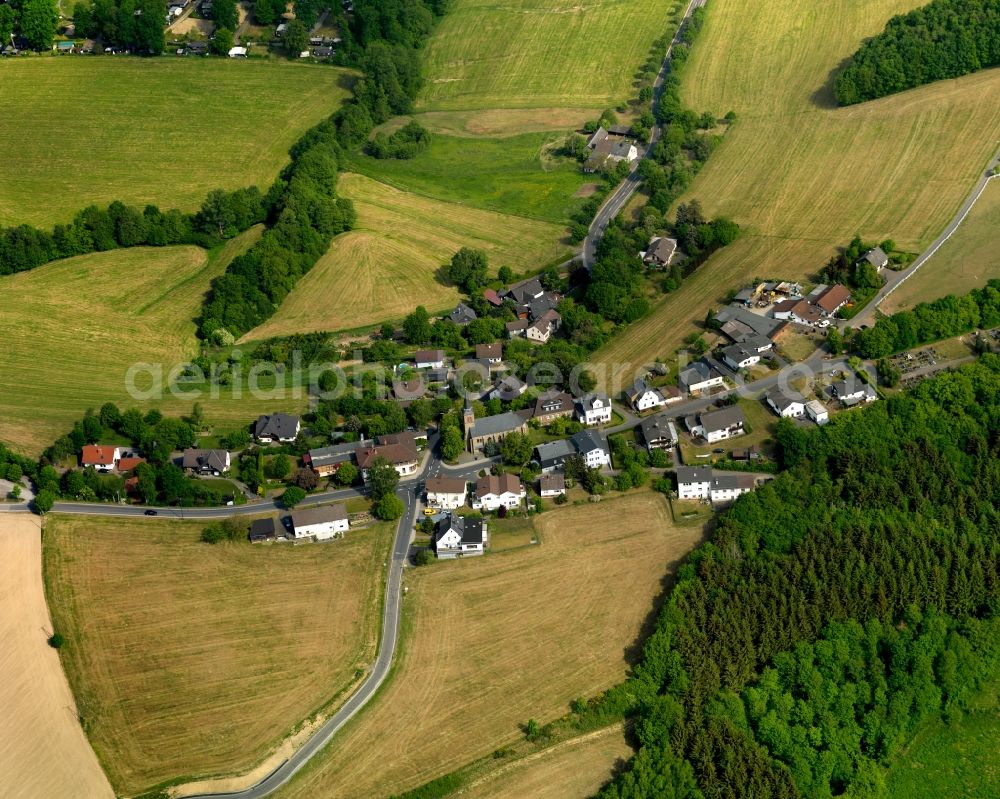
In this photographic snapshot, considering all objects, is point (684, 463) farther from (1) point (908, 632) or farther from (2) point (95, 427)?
(2) point (95, 427)

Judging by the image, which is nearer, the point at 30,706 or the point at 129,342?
the point at 30,706

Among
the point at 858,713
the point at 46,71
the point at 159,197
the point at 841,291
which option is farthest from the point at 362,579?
the point at 46,71

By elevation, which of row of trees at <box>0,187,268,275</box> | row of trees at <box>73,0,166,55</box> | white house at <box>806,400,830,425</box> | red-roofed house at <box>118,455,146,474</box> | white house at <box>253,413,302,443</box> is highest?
row of trees at <box>73,0,166,55</box>

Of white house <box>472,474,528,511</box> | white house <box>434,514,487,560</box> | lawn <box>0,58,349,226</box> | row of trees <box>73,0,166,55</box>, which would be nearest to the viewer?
white house <box>434,514,487,560</box>

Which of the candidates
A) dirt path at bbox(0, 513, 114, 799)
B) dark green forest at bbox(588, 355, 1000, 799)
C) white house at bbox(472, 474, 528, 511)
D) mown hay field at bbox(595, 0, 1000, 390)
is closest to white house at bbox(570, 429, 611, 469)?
white house at bbox(472, 474, 528, 511)

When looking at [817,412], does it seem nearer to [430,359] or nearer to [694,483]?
[694,483]

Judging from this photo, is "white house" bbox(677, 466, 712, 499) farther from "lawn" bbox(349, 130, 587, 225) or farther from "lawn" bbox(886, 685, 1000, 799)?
"lawn" bbox(349, 130, 587, 225)

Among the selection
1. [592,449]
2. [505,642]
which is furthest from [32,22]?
[505,642]
